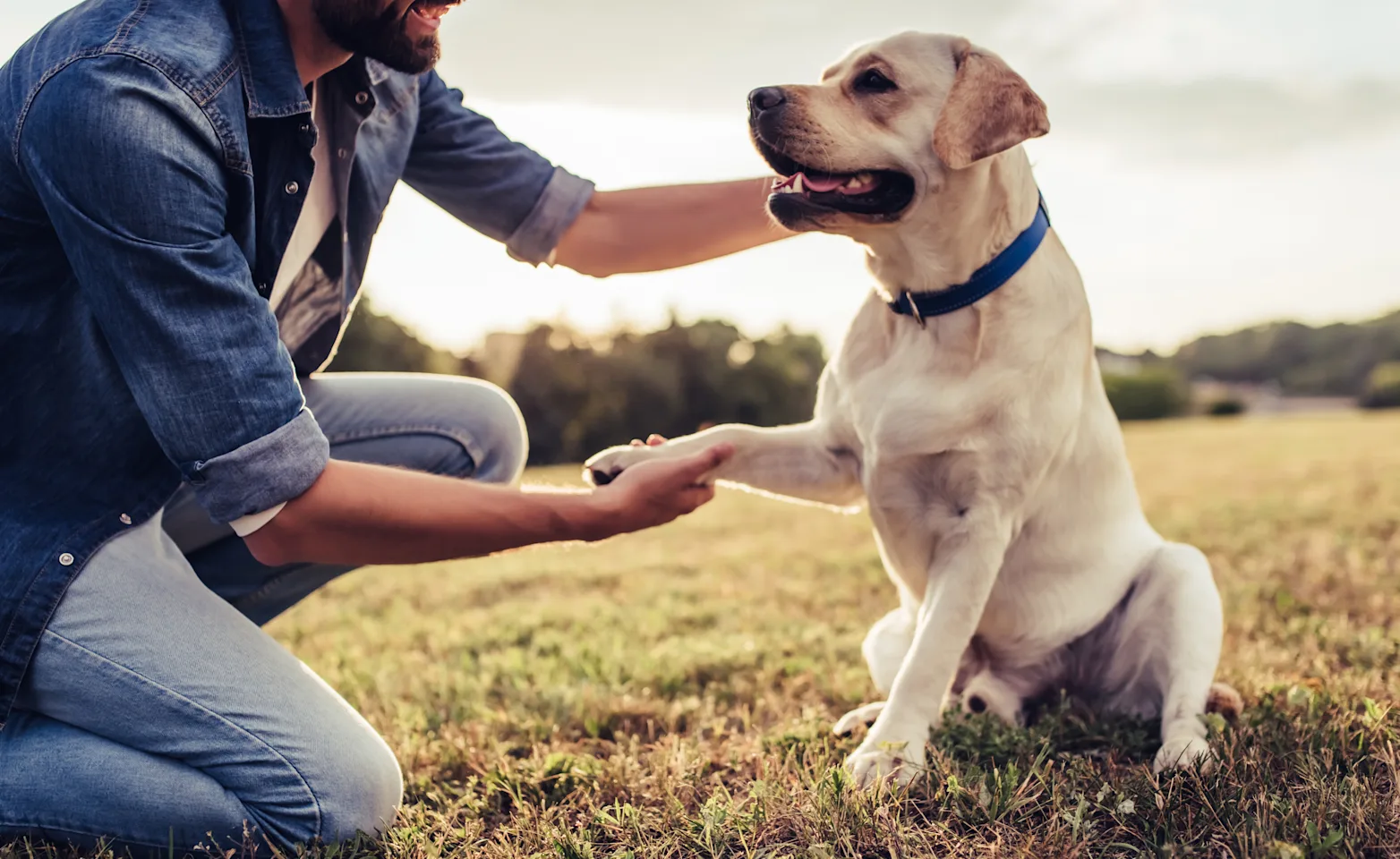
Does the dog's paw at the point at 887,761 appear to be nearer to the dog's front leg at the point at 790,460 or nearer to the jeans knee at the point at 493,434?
the dog's front leg at the point at 790,460

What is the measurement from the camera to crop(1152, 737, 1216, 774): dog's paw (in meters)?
2.21

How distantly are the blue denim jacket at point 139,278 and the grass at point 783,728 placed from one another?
669 millimetres

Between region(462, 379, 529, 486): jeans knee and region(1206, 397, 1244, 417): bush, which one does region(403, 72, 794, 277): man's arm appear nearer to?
region(462, 379, 529, 486): jeans knee

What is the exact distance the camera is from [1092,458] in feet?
8.64

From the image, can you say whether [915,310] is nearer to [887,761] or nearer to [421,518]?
[887,761]

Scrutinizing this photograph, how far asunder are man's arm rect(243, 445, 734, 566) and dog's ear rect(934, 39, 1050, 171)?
0.99 m

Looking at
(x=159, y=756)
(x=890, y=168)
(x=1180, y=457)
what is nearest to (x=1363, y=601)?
(x=890, y=168)

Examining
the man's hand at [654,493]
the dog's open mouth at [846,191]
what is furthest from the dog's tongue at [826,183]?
the man's hand at [654,493]

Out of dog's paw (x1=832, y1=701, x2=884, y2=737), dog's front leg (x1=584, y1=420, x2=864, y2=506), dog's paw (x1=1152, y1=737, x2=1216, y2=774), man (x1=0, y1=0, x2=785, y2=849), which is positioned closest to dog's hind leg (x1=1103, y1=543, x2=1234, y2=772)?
dog's paw (x1=1152, y1=737, x2=1216, y2=774)

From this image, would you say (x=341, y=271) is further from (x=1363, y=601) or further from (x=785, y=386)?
(x=785, y=386)

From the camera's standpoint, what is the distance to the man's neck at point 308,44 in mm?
2250

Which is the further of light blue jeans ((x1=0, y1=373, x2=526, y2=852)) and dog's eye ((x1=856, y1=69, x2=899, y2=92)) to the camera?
dog's eye ((x1=856, y1=69, x2=899, y2=92))

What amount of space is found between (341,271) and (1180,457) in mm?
13994

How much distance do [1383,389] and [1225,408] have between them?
5.40m
